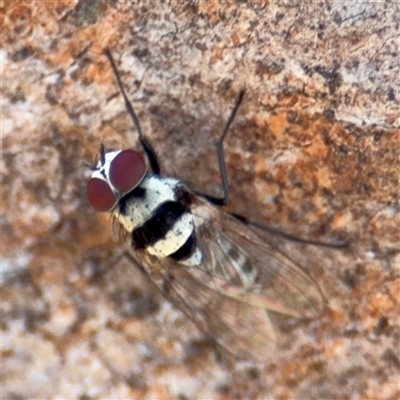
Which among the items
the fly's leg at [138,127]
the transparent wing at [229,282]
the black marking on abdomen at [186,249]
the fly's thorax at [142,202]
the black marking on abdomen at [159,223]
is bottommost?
the transparent wing at [229,282]

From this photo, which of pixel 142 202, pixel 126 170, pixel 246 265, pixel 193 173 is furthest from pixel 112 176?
pixel 246 265

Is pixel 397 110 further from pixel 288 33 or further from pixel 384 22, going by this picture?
pixel 288 33

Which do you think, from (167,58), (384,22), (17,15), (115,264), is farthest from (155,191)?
(384,22)

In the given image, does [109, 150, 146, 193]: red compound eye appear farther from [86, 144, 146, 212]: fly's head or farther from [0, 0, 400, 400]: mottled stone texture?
[0, 0, 400, 400]: mottled stone texture

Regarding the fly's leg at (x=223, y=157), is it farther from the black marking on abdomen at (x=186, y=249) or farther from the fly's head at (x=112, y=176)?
the fly's head at (x=112, y=176)

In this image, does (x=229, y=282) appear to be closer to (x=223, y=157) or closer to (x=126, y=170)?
(x=223, y=157)

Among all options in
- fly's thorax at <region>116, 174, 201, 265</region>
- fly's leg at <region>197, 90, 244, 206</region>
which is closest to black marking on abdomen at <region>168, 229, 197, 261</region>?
fly's thorax at <region>116, 174, 201, 265</region>

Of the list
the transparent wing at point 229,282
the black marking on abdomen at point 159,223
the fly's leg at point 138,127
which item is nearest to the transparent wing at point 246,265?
the transparent wing at point 229,282
